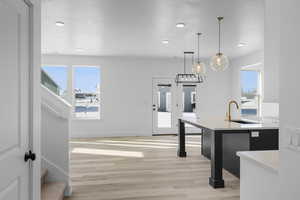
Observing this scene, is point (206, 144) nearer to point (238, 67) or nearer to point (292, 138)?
point (292, 138)

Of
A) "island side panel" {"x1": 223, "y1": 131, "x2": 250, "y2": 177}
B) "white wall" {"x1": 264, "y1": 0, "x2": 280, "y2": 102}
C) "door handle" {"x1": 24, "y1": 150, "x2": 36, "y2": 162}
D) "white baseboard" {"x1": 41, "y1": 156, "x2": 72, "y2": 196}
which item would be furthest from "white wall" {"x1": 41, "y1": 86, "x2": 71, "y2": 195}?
"island side panel" {"x1": 223, "y1": 131, "x2": 250, "y2": 177}

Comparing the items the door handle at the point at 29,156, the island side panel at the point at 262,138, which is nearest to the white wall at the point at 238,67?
the island side panel at the point at 262,138

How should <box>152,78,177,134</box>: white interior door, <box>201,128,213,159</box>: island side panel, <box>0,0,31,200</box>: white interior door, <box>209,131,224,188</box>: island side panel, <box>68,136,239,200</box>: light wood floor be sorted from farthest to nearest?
<box>152,78,177,134</box>: white interior door < <box>201,128,213,159</box>: island side panel < <box>209,131,224,188</box>: island side panel < <box>68,136,239,200</box>: light wood floor < <box>0,0,31,200</box>: white interior door

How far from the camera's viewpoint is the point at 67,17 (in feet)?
13.6

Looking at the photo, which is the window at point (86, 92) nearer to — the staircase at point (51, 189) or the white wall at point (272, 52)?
the staircase at point (51, 189)

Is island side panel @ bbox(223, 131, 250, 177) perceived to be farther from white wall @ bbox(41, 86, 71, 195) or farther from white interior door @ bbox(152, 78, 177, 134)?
white interior door @ bbox(152, 78, 177, 134)

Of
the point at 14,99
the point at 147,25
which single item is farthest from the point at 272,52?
the point at 147,25

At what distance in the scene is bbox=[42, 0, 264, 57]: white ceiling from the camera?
11.9 feet

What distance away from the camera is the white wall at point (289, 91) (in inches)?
49.6

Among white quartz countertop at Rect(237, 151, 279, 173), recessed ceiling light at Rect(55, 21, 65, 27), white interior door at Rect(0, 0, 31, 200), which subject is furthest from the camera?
recessed ceiling light at Rect(55, 21, 65, 27)

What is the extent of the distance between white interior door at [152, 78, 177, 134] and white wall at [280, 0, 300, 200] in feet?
23.3

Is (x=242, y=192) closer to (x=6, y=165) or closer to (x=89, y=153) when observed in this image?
(x=6, y=165)

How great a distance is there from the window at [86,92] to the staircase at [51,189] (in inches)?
199

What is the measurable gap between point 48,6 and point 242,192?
3.61 metres
